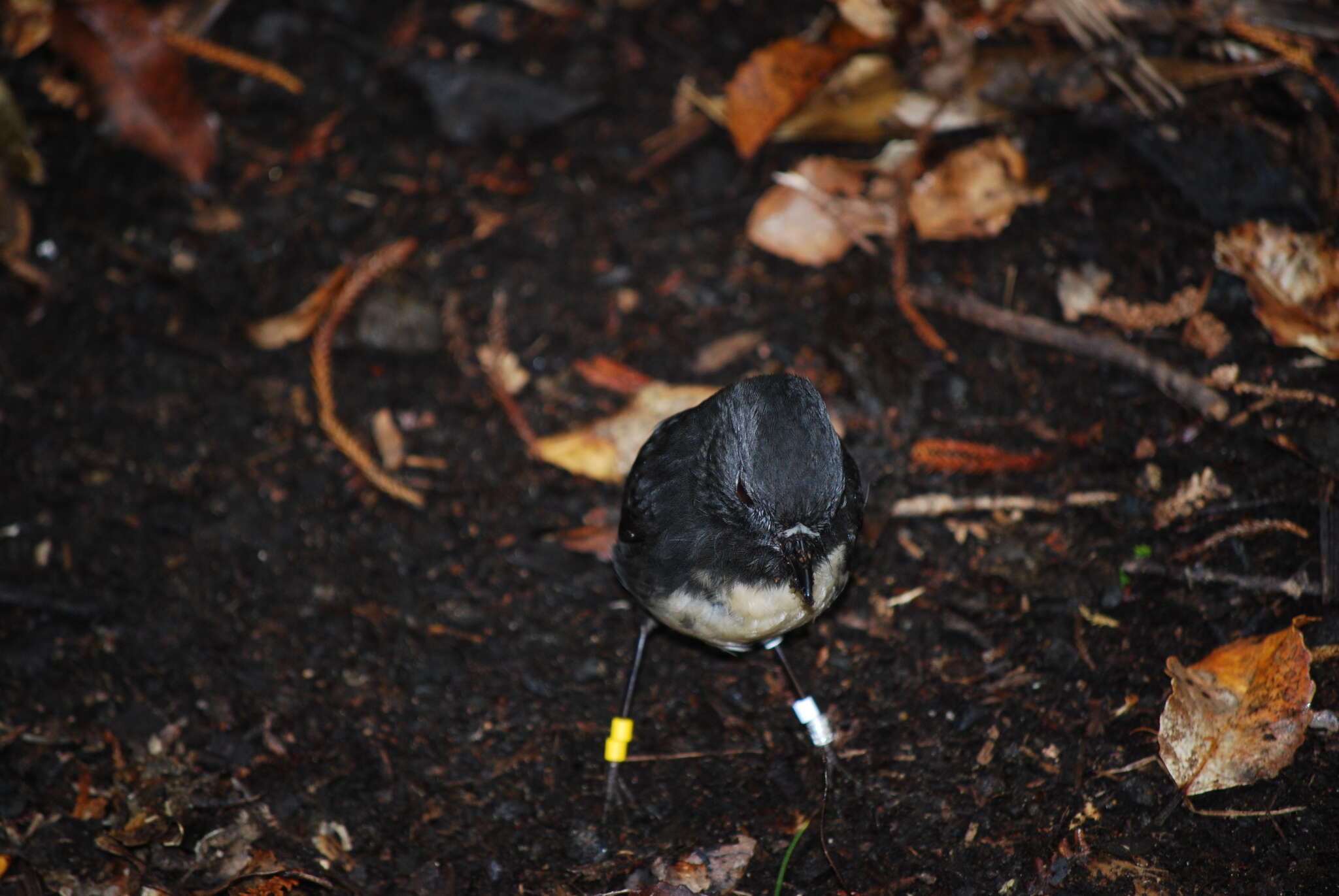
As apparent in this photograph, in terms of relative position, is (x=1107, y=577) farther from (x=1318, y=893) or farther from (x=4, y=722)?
(x=4, y=722)

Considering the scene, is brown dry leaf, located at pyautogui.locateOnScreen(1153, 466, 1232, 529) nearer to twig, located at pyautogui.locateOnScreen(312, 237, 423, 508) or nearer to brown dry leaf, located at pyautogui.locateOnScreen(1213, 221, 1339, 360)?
brown dry leaf, located at pyautogui.locateOnScreen(1213, 221, 1339, 360)

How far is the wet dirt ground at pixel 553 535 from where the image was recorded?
12.2ft

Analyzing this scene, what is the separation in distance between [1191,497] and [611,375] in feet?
8.54

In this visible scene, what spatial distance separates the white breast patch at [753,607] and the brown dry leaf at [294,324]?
248 centimetres

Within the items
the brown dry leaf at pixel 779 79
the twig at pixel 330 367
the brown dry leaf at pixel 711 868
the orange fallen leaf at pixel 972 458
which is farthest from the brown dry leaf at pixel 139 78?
the brown dry leaf at pixel 711 868

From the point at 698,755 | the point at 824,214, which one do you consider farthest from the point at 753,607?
the point at 824,214

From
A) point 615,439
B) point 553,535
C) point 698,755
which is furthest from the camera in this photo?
point 615,439

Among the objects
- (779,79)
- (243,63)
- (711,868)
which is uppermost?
(243,63)

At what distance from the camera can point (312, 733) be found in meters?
4.07

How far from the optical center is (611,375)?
16.4 ft

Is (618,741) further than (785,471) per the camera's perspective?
Yes

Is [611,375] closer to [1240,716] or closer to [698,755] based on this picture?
[698,755]

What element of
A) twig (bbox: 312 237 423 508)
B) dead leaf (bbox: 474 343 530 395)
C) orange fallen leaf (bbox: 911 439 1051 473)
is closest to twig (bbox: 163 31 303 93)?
twig (bbox: 312 237 423 508)

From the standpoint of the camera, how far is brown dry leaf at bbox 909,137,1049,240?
194 inches
